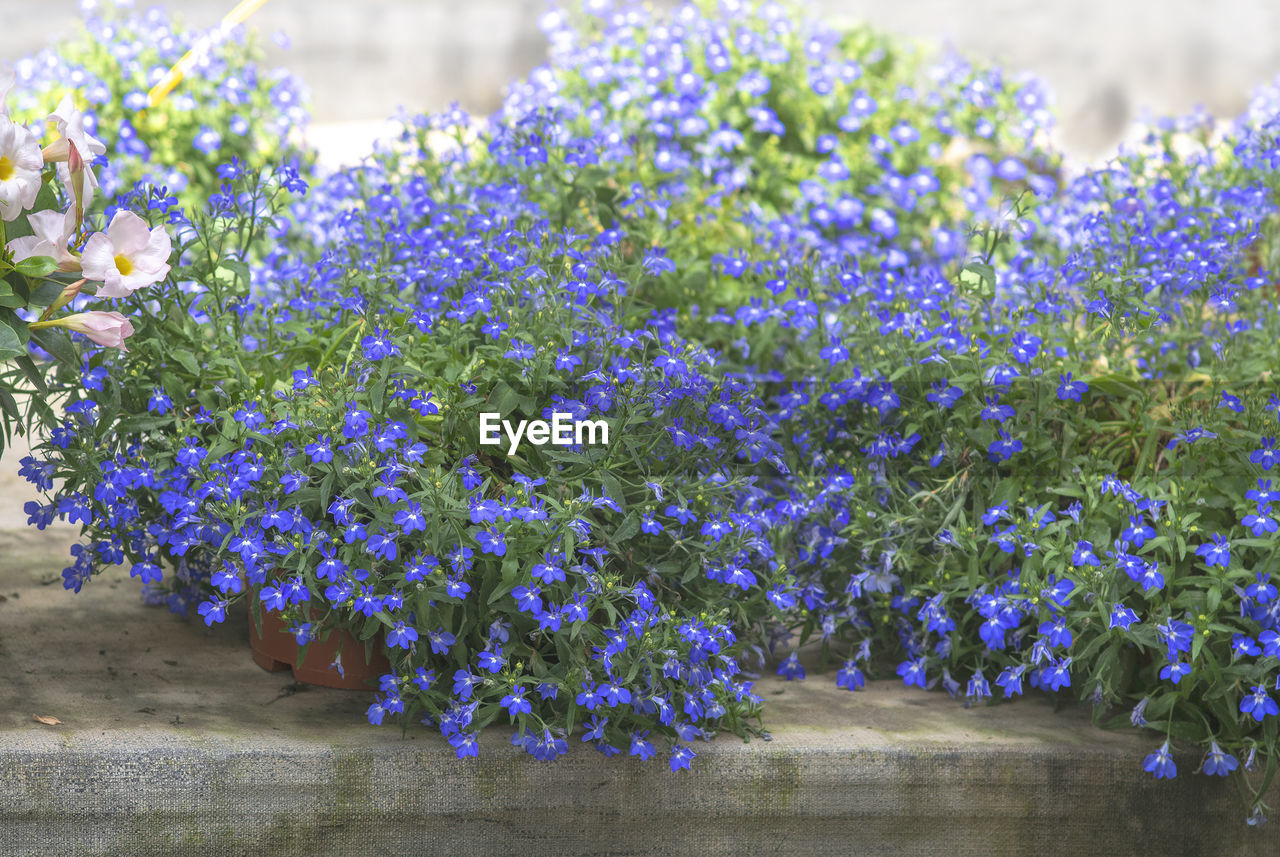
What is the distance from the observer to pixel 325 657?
1897 mm

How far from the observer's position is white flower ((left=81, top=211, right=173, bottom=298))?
1536 mm

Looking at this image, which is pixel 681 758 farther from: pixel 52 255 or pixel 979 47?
pixel 979 47

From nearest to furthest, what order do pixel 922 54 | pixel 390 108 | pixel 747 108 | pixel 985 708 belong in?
pixel 985 708 → pixel 747 108 → pixel 922 54 → pixel 390 108

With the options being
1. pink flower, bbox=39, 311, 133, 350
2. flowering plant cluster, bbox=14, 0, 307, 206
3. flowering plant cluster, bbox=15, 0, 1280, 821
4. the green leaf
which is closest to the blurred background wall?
flowering plant cluster, bbox=14, 0, 307, 206

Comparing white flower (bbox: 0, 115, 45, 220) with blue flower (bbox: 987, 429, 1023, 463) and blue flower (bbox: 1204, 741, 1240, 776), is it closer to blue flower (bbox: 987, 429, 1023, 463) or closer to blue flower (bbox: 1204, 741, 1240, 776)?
blue flower (bbox: 987, 429, 1023, 463)

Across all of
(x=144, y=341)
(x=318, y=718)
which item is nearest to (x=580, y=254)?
(x=144, y=341)

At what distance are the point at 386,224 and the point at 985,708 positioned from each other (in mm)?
1379

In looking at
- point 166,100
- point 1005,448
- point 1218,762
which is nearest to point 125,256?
point 1005,448

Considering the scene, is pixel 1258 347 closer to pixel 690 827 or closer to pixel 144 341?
pixel 690 827

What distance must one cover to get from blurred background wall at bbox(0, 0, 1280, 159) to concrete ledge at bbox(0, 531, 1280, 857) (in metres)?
4.46

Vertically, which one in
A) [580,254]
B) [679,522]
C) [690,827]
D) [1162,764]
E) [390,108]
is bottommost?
[690,827]

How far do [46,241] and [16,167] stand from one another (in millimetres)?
94

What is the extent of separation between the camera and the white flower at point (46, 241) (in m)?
1.54

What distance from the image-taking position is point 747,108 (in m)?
3.35
